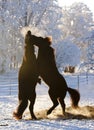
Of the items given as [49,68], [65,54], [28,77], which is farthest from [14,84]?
[28,77]

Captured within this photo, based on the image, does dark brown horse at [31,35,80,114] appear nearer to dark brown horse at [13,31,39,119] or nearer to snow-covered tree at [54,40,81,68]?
dark brown horse at [13,31,39,119]

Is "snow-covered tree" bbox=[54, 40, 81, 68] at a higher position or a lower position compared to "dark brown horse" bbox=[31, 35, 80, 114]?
lower

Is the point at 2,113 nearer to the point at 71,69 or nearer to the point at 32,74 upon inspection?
the point at 32,74

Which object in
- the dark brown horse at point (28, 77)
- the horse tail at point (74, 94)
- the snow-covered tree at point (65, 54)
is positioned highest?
the dark brown horse at point (28, 77)

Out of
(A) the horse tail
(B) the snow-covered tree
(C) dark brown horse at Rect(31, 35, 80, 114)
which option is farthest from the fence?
(C) dark brown horse at Rect(31, 35, 80, 114)

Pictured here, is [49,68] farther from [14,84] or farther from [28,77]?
[14,84]

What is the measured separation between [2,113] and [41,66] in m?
3.22

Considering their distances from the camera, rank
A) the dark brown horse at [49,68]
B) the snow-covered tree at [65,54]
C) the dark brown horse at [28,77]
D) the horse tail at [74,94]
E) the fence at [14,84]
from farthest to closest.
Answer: the snow-covered tree at [65,54], the fence at [14,84], the horse tail at [74,94], the dark brown horse at [49,68], the dark brown horse at [28,77]

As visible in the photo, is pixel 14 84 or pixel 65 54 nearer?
pixel 14 84

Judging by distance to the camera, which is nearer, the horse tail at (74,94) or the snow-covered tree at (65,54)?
the horse tail at (74,94)

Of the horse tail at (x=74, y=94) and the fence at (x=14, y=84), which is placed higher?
the horse tail at (x=74, y=94)

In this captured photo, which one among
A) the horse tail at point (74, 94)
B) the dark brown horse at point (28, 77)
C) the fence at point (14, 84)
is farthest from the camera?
the fence at point (14, 84)

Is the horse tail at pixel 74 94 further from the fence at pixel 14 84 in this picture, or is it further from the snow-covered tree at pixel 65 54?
the snow-covered tree at pixel 65 54

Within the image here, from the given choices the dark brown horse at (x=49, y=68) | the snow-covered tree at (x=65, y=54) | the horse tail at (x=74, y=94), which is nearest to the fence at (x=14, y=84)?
the snow-covered tree at (x=65, y=54)
